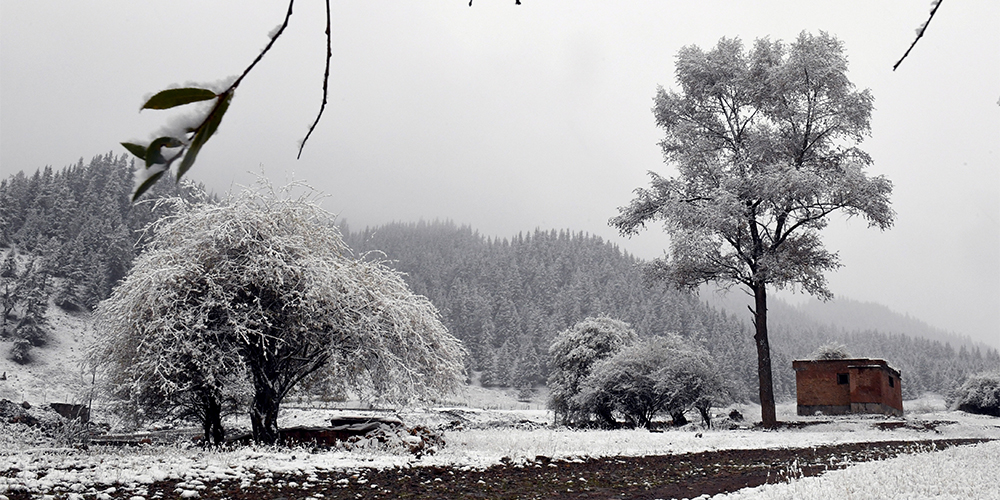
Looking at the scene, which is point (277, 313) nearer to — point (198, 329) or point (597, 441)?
point (198, 329)

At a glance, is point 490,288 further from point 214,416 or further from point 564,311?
point 214,416

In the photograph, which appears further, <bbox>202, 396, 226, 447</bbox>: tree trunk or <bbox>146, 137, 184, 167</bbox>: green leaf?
<bbox>202, 396, 226, 447</bbox>: tree trunk

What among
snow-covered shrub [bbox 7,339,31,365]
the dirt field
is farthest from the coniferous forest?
the dirt field

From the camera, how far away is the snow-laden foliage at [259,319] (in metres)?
11.4

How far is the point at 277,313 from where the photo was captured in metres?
12.4

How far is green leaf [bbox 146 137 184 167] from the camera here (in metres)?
0.55

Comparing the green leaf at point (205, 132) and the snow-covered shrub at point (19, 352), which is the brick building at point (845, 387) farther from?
the snow-covered shrub at point (19, 352)

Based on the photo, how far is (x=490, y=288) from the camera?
→ 5541 inches

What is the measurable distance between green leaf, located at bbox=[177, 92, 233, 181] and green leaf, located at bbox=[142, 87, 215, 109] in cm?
1

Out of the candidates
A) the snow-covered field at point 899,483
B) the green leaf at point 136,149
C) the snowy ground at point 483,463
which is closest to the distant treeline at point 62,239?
the snowy ground at point 483,463

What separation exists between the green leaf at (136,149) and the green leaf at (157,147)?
10 millimetres

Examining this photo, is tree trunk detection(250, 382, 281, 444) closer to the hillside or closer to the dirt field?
the dirt field

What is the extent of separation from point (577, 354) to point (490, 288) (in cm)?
11437

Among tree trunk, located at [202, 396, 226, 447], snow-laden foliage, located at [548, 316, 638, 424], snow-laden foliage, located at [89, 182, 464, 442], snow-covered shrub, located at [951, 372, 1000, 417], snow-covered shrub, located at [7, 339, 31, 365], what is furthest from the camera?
snow-covered shrub, located at [7, 339, 31, 365]
